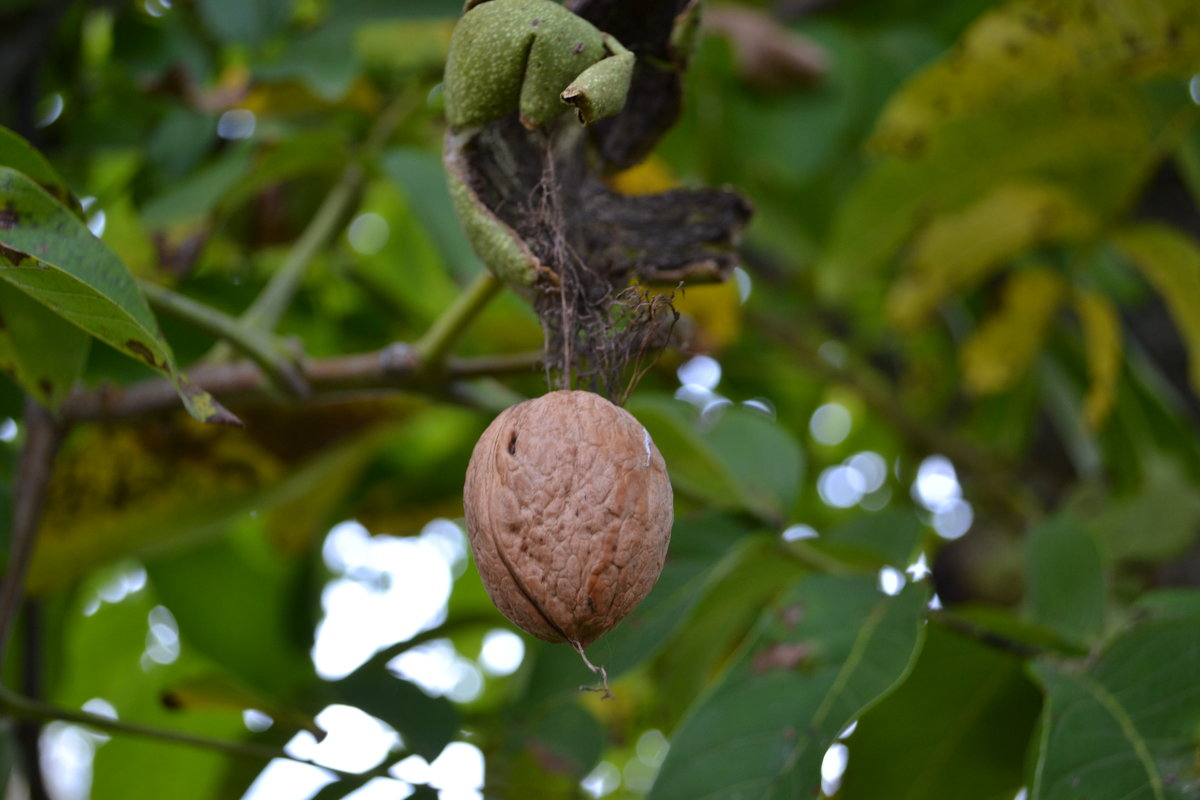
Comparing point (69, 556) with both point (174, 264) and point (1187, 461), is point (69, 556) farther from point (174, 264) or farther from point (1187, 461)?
point (1187, 461)

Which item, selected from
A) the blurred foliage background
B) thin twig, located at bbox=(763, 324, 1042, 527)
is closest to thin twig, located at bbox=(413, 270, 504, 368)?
the blurred foliage background

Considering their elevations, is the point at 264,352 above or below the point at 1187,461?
above

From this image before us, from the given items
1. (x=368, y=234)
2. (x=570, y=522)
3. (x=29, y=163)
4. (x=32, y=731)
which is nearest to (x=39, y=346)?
(x=29, y=163)

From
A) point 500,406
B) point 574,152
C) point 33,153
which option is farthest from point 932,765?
point 33,153

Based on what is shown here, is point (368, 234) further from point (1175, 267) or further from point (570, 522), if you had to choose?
point (570, 522)

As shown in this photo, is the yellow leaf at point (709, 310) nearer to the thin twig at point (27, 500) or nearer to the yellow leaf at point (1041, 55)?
the yellow leaf at point (1041, 55)

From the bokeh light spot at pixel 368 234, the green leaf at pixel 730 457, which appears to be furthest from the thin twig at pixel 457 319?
the bokeh light spot at pixel 368 234

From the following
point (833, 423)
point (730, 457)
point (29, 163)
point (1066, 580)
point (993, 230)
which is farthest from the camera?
point (833, 423)
